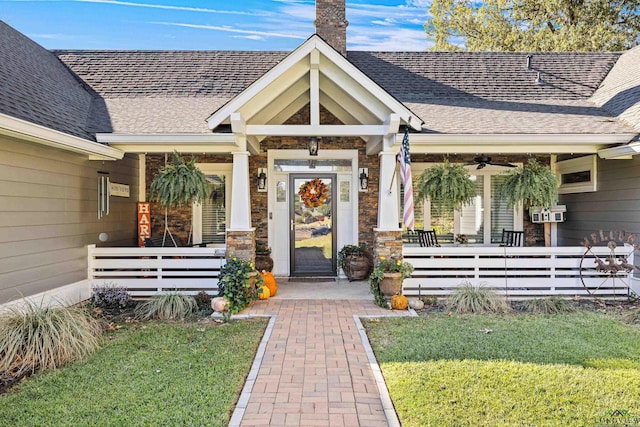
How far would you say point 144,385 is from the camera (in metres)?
3.54

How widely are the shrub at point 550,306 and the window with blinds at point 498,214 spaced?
104 inches

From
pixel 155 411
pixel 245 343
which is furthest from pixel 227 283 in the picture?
pixel 155 411

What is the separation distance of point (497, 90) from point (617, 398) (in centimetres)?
714

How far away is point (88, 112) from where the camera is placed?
7.27 metres

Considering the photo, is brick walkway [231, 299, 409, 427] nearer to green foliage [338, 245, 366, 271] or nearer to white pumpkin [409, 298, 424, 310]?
white pumpkin [409, 298, 424, 310]

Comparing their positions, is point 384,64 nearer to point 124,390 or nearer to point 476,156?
point 476,156

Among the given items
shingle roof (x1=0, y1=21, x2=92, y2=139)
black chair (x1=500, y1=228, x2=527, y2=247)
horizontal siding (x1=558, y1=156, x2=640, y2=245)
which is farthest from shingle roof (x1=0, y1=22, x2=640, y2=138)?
black chair (x1=500, y1=228, x2=527, y2=247)

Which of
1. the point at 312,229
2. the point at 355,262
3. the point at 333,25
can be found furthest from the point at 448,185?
the point at 333,25

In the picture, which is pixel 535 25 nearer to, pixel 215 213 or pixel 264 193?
pixel 264 193

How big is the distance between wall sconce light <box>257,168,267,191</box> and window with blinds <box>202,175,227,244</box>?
760 mm

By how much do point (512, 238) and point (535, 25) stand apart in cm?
1377

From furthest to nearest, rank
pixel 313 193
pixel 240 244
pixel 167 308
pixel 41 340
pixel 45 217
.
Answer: pixel 313 193
pixel 240 244
pixel 167 308
pixel 45 217
pixel 41 340

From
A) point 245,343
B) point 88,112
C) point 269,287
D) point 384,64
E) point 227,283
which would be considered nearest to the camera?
point 245,343

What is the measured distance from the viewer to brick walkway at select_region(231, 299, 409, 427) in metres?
3.07
